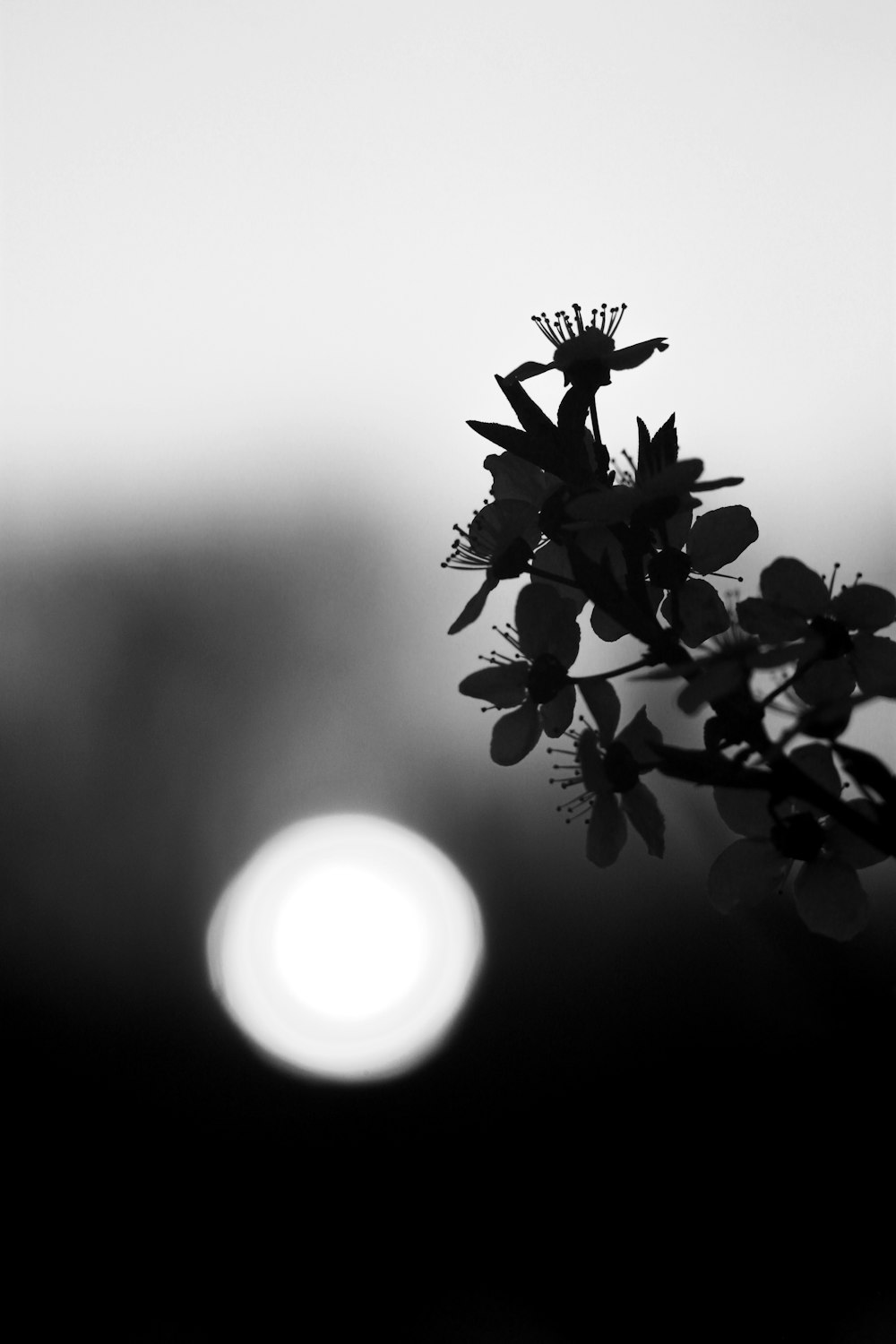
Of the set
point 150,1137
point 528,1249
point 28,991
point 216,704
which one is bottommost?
point 528,1249

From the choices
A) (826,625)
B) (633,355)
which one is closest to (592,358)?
(633,355)

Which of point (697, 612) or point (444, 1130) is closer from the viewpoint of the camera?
point (697, 612)

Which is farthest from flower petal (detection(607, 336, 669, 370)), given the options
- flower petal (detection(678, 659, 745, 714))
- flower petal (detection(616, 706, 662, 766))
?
flower petal (detection(678, 659, 745, 714))

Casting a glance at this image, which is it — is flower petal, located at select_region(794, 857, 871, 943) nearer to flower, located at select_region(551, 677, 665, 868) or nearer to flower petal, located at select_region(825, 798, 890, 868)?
flower petal, located at select_region(825, 798, 890, 868)

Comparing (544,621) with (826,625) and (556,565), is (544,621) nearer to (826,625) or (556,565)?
(556,565)

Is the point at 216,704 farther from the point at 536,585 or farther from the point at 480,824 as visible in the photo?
the point at 536,585

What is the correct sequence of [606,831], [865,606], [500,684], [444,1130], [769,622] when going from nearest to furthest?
1. [769,622]
2. [865,606]
3. [606,831]
4. [500,684]
5. [444,1130]

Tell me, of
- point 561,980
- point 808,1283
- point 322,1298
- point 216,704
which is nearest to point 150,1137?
point 322,1298
